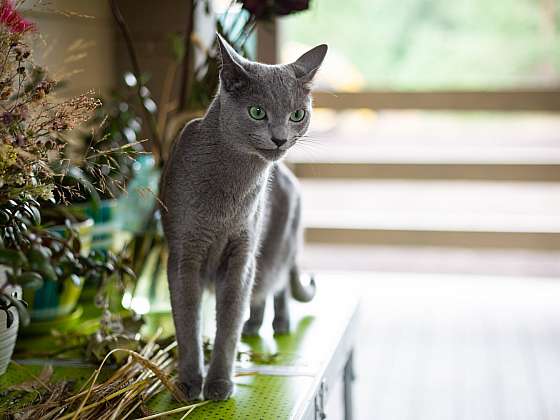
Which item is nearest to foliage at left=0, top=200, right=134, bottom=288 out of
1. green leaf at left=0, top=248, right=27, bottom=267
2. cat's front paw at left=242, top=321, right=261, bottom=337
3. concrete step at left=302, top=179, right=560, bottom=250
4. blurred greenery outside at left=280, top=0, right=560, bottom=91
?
green leaf at left=0, top=248, right=27, bottom=267

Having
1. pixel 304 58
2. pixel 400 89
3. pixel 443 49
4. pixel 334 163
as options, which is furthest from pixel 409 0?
pixel 304 58

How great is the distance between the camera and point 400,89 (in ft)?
13.0

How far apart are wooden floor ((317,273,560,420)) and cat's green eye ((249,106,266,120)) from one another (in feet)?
2.98

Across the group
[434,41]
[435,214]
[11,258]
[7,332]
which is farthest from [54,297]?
[434,41]

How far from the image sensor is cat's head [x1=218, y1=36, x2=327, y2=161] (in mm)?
1176

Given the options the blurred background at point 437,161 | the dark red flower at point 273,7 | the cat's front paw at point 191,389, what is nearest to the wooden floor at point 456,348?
the blurred background at point 437,161

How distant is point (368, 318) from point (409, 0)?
175cm

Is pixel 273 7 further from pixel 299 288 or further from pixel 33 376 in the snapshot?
pixel 33 376

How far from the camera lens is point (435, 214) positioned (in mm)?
4289

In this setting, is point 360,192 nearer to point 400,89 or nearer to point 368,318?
point 400,89

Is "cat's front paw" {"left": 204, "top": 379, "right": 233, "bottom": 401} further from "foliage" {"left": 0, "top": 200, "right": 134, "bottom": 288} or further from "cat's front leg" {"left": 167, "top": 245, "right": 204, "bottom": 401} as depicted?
"foliage" {"left": 0, "top": 200, "right": 134, "bottom": 288}

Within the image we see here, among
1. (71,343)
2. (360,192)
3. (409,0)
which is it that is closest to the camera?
(71,343)

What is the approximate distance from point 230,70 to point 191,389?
488 millimetres

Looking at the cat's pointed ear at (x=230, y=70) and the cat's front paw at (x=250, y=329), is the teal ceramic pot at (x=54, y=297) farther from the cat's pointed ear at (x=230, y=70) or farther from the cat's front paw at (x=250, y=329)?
the cat's pointed ear at (x=230, y=70)
